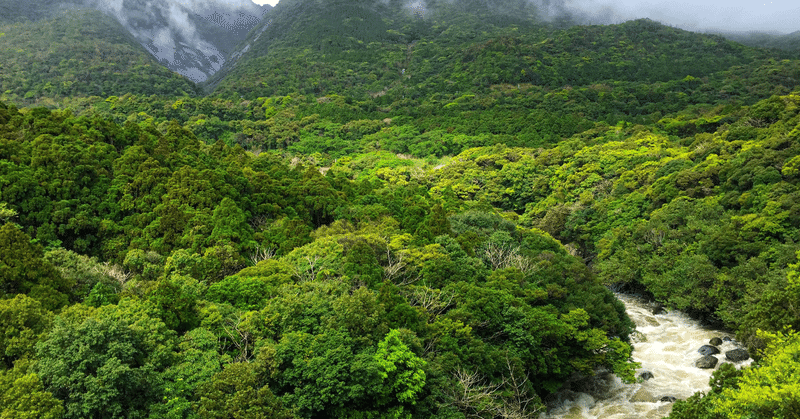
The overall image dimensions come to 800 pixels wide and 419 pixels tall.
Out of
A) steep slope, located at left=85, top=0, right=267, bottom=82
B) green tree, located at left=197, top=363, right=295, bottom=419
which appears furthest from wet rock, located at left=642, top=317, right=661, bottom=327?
steep slope, located at left=85, top=0, right=267, bottom=82

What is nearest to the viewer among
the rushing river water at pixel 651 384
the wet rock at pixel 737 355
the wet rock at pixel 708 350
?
the rushing river water at pixel 651 384

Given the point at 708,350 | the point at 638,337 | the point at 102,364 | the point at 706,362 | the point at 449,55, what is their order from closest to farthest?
the point at 102,364 < the point at 706,362 < the point at 708,350 < the point at 638,337 < the point at 449,55

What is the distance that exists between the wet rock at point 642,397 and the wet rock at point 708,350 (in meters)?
6.55

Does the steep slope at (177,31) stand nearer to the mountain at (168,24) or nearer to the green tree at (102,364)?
the mountain at (168,24)

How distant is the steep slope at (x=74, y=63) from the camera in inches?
4065

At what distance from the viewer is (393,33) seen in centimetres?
16100

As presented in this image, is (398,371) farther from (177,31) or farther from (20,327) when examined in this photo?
(177,31)

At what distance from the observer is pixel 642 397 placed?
93.3 ft

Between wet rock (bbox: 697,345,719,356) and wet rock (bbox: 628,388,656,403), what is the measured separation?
6.55m

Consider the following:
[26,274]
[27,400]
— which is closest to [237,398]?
[27,400]

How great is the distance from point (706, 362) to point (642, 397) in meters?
5.85

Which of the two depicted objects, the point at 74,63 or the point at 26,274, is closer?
the point at 26,274

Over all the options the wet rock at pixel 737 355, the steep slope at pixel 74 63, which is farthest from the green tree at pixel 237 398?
the steep slope at pixel 74 63

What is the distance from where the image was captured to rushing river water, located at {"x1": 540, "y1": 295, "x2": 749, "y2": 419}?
27484 millimetres
